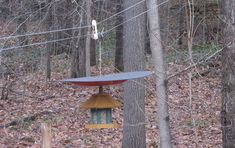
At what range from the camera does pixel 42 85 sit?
57.3 feet

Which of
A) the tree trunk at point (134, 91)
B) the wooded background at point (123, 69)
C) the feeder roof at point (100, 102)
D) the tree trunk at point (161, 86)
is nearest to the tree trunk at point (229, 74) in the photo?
the wooded background at point (123, 69)

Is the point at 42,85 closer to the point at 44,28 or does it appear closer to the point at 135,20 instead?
the point at 44,28

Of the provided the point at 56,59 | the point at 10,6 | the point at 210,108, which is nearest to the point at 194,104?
the point at 210,108

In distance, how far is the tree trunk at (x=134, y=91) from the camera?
9969 mm

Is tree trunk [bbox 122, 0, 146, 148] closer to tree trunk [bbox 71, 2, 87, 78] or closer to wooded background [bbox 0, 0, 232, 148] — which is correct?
wooded background [bbox 0, 0, 232, 148]

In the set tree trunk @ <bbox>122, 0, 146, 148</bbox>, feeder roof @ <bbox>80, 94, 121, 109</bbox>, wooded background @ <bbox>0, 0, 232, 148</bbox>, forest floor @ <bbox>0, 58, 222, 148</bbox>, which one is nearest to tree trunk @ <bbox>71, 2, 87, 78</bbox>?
wooded background @ <bbox>0, 0, 232, 148</bbox>

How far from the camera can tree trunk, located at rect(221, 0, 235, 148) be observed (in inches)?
286

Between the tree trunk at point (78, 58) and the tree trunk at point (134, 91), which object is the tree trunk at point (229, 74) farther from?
the tree trunk at point (78, 58)

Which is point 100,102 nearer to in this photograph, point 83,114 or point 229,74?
point 229,74

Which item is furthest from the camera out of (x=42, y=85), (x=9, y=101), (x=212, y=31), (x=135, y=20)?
(x=212, y=31)

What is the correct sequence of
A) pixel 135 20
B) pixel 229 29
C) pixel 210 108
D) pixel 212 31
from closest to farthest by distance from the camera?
pixel 229 29 < pixel 135 20 < pixel 210 108 < pixel 212 31

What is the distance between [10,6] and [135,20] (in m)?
7.42

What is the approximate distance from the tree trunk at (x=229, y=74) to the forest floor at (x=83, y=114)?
167 centimetres

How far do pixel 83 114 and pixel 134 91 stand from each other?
4.00 m
